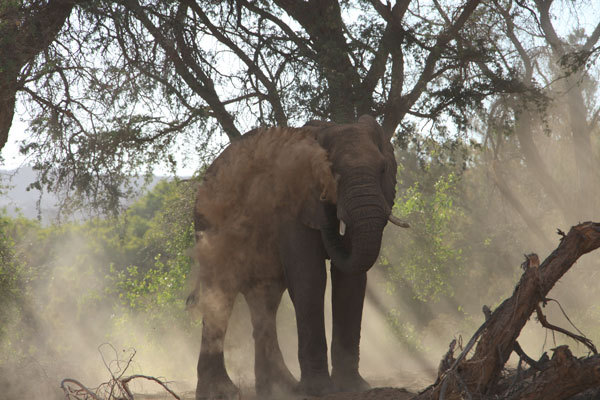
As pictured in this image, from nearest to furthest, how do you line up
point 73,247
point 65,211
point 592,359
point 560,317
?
point 592,359 < point 65,211 < point 560,317 < point 73,247

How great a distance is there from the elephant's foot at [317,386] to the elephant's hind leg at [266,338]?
0.75 m

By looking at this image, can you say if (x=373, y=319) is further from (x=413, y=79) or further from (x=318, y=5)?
(x=318, y=5)

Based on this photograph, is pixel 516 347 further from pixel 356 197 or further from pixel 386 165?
pixel 386 165

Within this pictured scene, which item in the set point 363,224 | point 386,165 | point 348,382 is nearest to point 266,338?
point 348,382

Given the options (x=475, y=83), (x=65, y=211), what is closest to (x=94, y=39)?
(x=65, y=211)

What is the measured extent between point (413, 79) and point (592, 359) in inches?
336

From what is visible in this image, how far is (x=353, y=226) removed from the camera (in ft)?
19.9

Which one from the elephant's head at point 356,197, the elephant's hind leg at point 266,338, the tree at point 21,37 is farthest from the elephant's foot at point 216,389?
the tree at point 21,37

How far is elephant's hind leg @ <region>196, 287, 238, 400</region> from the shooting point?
7.52m

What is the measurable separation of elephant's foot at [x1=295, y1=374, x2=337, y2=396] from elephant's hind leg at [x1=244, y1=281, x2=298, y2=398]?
2.46 feet

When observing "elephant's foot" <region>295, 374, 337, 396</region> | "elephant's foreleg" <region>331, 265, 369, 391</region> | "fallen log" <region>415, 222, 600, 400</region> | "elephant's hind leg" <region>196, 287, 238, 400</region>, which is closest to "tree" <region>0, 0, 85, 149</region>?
"elephant's hind leg" <region>196, 287, 238, 400</region>

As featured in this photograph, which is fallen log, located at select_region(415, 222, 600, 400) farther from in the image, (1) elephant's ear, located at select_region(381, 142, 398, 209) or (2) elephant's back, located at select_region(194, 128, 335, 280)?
(2) elephant's back, located at select_region(194, 128, 335, 280)

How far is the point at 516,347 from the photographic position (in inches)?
158

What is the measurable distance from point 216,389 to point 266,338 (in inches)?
31.3
